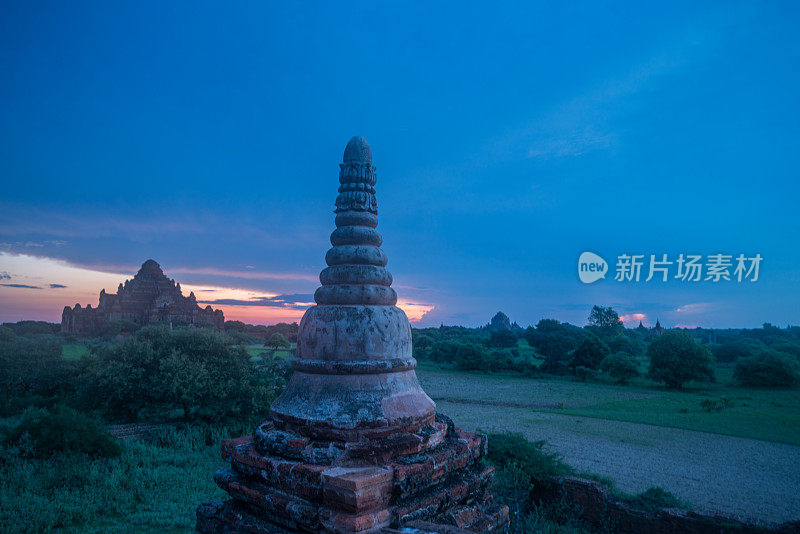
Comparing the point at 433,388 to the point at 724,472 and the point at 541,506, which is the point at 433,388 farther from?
the point at 541,506

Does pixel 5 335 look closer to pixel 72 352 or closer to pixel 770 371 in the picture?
pixel 72 352

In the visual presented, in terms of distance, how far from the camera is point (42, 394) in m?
15.1

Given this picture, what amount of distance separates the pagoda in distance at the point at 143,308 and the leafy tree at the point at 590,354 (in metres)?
32.2

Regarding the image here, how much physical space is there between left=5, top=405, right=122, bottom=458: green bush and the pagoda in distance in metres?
34.4

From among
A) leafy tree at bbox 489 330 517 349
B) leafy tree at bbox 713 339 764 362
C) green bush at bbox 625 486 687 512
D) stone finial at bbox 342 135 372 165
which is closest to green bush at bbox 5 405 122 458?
stone finial at bbox 342 135 372 165

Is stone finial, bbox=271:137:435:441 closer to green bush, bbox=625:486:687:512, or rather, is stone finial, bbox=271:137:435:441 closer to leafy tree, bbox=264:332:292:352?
green bush, bbox=625:486:687:512

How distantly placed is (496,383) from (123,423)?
29.1 metres

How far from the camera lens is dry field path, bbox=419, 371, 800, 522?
1235 centimetres

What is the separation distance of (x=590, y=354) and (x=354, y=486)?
143 feet

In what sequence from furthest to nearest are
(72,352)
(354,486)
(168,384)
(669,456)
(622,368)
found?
(622,368) < (72,352) < (669,456) < (168,384) < (354,486)

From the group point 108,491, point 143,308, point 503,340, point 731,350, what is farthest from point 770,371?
point 143,308

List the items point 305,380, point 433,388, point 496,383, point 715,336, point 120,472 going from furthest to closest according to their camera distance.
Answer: point 715,336
point 496,383
point 433,388
point 120,472
point 305,380

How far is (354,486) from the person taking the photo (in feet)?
8.83

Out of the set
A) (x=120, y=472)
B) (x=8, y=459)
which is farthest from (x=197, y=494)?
(x=8, y=459)
